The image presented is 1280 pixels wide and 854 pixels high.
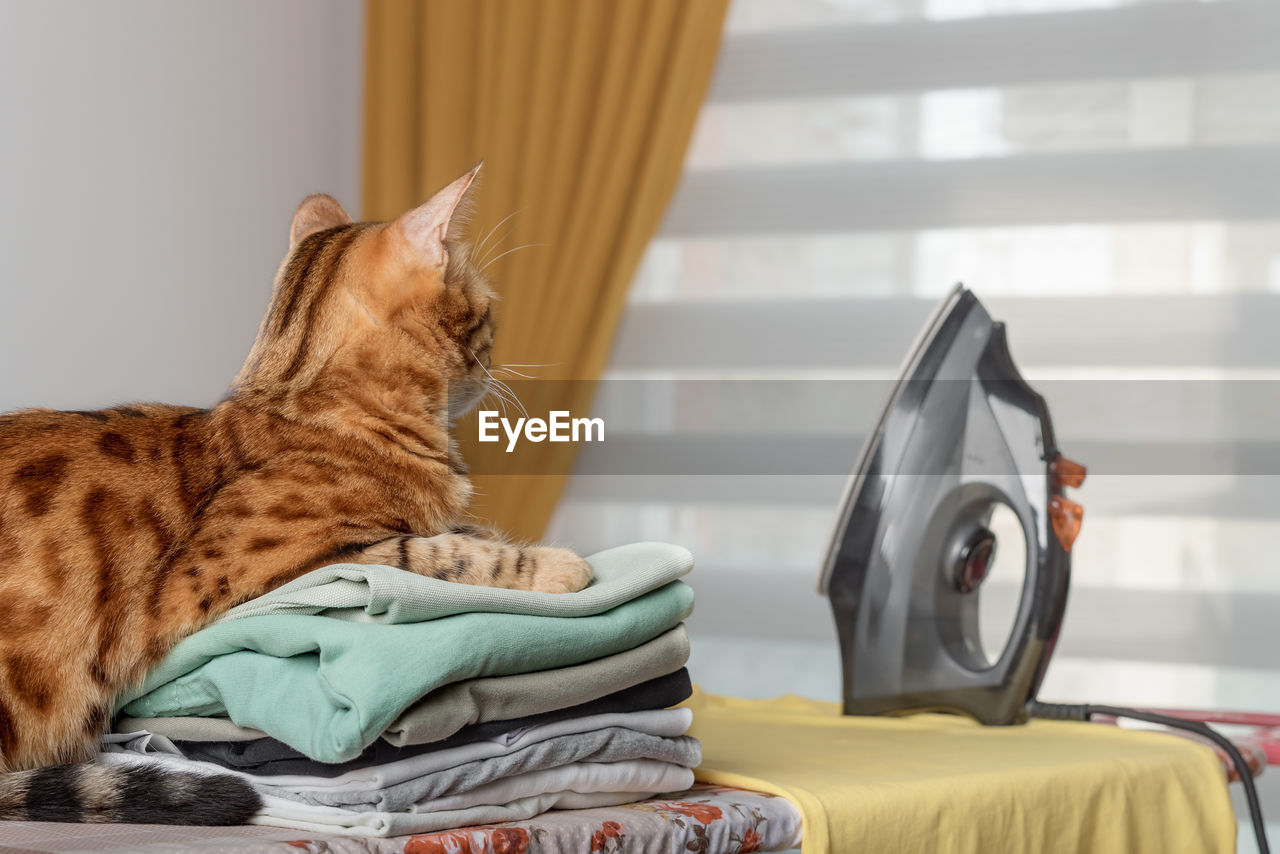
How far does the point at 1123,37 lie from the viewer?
2.08m

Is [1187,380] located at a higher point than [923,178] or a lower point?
lower

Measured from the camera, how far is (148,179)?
1986 mm

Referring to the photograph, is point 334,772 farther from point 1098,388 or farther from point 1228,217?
point 1228,217

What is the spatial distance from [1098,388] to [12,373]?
1.77 m

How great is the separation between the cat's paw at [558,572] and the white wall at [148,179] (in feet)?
4.11

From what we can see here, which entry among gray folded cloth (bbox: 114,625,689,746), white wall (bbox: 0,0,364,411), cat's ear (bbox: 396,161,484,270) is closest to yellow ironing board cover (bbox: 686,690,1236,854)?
gray folded cloth (bbox: 114,625,689,746)

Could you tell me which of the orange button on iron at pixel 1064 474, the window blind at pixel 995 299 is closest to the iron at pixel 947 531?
the orange button on iron at pixel 1064 474

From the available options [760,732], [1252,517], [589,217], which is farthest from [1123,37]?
[760,732]

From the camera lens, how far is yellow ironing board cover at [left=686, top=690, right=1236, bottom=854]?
779mm

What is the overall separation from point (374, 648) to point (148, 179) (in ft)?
5.36

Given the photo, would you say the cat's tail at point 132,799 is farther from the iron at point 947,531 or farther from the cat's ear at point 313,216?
the iron at point 947,531

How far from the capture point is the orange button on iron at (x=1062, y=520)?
1.17 metres

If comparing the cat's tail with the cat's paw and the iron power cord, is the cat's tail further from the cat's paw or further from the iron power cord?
the iron power cord

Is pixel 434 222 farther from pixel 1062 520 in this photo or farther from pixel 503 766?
Result: pixel 1062 520
